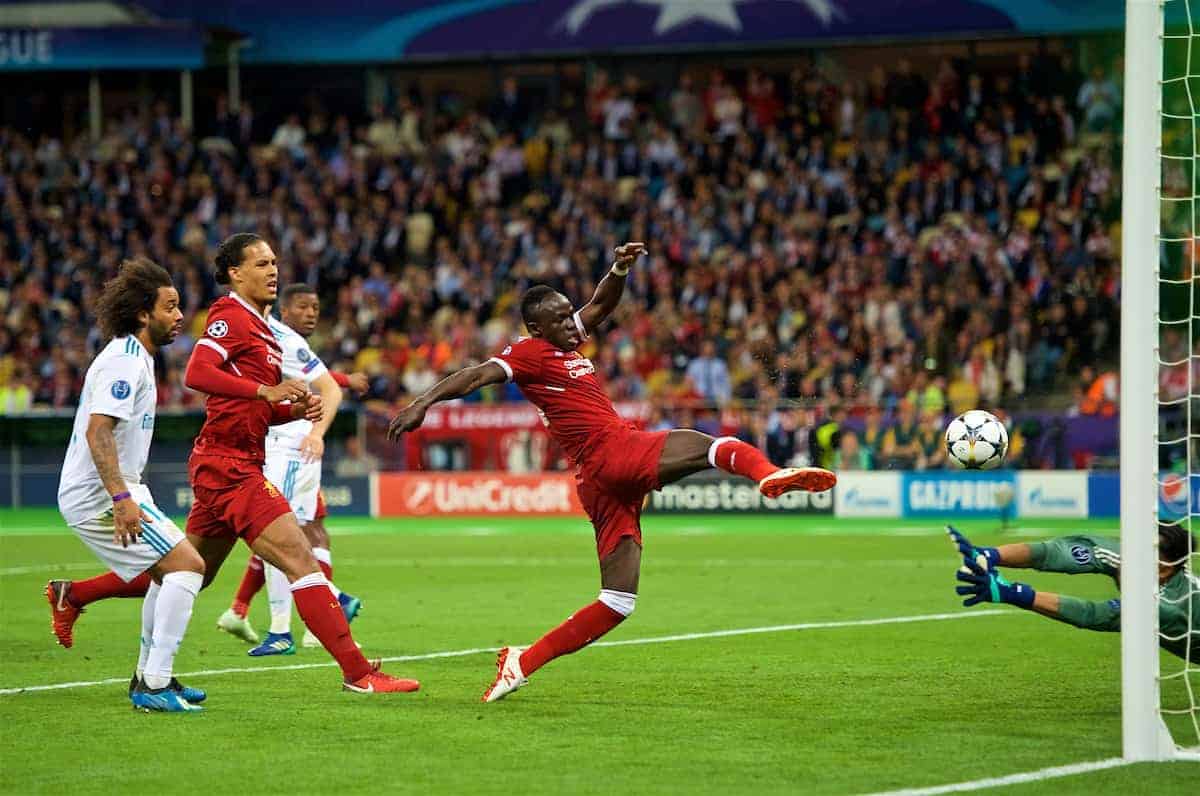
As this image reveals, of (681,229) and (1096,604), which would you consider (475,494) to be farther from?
(1096,604)

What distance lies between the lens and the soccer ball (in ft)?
34.3

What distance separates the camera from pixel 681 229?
30.8 m

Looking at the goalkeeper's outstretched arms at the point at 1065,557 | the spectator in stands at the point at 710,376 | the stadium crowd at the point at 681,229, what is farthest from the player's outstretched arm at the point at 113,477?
the spectator in stands at the point at 710,376

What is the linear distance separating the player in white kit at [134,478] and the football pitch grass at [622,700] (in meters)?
0.40

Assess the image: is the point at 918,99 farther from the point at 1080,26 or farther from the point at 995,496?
the point at 995,496

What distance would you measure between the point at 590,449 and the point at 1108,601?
270 cm

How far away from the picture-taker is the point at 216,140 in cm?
3606

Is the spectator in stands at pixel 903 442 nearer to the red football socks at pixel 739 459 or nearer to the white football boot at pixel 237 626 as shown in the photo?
the white football boot at pixel 237 626

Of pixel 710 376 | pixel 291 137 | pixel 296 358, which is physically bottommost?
pixel 296 358

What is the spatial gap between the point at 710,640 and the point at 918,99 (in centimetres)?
2202

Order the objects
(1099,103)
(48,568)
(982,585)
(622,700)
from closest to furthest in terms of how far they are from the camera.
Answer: (982,585)
(622,700)
(48,568)
(1099,103)

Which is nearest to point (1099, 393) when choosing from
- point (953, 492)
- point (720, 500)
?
point (953, 492)

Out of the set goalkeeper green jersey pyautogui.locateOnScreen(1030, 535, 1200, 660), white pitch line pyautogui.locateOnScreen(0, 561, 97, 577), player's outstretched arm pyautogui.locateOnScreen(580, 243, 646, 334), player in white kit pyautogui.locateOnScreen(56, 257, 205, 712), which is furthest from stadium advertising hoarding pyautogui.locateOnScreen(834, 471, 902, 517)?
player in white kit pyautogui.locateOnScreen(56, 257, 205, 712)

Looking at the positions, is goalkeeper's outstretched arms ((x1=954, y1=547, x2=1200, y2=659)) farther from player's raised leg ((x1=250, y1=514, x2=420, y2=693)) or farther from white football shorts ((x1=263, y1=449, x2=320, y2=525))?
white football shorts ((x1=263, y1=449, x2=320, y2=525))
